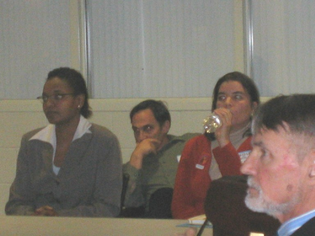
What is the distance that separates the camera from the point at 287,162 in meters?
1.00

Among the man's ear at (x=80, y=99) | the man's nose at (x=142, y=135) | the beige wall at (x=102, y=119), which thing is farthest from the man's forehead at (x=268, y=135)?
the beige wall at (x=102, y=119)

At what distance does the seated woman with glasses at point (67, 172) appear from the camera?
2.42 m

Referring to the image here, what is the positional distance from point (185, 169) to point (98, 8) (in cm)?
189

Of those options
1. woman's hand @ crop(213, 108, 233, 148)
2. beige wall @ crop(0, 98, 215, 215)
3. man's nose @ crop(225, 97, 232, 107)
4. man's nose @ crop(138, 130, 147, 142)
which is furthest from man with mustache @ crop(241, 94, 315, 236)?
beige wall @ crop(0, 98, 215, 215)

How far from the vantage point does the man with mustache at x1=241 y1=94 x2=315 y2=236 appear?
0.97m

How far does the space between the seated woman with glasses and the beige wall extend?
47.8 inches

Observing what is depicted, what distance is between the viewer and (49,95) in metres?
2.69

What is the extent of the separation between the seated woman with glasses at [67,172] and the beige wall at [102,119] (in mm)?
1214

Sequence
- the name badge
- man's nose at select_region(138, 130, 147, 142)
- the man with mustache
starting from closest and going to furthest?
1. the man with mustache
2. the name badge
3. man's nose at select_region(138, 130, 147, 142)

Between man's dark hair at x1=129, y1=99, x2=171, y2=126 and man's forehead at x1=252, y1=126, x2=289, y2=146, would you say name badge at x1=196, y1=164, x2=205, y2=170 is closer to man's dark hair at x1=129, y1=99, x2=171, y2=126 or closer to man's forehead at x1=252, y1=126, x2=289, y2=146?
man's dark hair at x1=129, y1=99, x2=171, y2=126

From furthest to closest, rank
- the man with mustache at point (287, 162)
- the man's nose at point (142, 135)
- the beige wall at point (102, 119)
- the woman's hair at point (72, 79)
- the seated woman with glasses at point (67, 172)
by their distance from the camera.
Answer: the beige wall at point (102, 119), the man's nose at point (142, 135), the woman's hair at point (72, 79), the seated woman with glasses at point (67, 172), the man with mustache at point (287, 162)

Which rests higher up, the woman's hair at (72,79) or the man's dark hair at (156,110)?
the woman's hair at (72,79)

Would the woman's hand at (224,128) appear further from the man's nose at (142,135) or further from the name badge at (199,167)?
the man's nose at (142,135)

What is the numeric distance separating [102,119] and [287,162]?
297 cm
